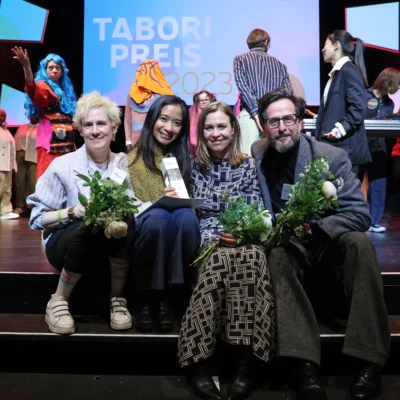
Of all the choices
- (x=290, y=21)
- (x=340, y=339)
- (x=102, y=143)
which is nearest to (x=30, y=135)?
(x=290, y=21)

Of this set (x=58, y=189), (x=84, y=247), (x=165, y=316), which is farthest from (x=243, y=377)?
(x=58, y=189)

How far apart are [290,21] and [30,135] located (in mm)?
3390

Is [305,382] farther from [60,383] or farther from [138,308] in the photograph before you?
[60,383]

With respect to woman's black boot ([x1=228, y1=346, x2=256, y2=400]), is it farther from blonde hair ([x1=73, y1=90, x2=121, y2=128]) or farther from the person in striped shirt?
the person in striped shirt

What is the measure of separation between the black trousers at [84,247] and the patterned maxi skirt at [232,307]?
15.7 inches

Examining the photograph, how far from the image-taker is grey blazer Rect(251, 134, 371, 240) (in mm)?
2562

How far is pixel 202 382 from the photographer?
2.35 metres

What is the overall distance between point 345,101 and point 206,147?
4.86ft

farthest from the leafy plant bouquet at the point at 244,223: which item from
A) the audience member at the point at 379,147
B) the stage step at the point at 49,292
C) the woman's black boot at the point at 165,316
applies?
the audience member at the point at 379,147

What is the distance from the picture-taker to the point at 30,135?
6812 mm

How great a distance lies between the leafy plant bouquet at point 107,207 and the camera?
7.88ft

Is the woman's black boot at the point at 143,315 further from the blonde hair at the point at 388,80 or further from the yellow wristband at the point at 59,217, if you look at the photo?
the blonde hair at the point at 388,80

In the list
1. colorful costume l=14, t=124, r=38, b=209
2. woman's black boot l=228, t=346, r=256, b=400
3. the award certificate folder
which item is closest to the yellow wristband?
the award certificate folder

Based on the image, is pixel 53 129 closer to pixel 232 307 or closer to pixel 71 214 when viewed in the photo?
pixel 71 214
